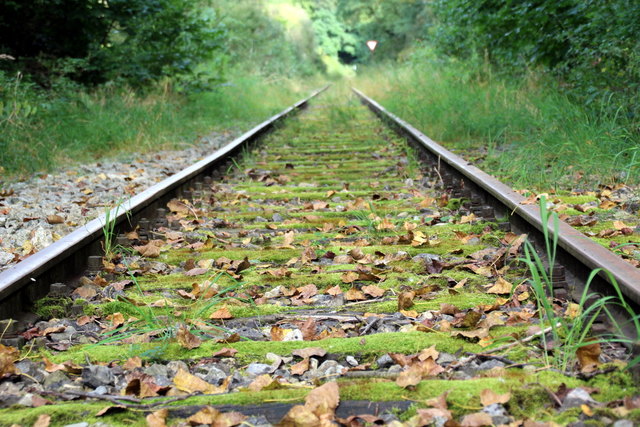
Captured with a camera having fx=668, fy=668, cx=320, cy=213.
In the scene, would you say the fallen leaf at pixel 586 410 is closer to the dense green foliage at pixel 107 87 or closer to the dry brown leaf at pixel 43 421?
the dry brown leaf at pixel 43 421

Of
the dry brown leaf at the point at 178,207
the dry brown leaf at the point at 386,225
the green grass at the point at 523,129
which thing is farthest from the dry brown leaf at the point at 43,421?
the green grass at the point at 523,129

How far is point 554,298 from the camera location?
2609 mm

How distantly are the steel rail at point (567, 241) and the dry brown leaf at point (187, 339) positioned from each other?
1.42 metres

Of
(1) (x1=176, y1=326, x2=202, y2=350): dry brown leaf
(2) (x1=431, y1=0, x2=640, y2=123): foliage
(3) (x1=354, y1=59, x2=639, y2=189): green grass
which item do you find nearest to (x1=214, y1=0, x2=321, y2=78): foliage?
(3) (x1=354, y1=59, x2=639, y2=189): green grass

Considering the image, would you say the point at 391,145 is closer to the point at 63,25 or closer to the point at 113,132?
the point at 113,132

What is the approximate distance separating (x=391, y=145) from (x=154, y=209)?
449 cm

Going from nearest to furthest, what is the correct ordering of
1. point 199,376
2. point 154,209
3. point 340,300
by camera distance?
point 199,376, point 340,300, point 154,209

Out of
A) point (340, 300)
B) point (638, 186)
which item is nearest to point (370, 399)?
point (340, 300)

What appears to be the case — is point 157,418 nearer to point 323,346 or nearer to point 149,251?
point 323,346

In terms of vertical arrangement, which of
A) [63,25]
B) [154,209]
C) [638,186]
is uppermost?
[63,25]

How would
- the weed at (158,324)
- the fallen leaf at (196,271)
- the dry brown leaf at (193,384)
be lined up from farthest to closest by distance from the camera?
1. the fallen leaf at (196,271)
2. the weed at (158,324)
3. the dry brown leaf at (193,384)

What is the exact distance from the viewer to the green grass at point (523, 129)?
5184 mm

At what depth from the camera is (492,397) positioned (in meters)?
1.81

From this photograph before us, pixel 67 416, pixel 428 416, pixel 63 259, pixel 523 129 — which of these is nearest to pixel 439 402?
pixel 428 416
